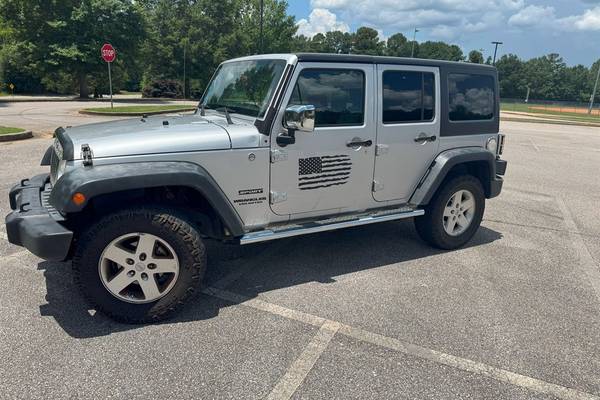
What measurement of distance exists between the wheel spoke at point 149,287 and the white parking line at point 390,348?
0.70m

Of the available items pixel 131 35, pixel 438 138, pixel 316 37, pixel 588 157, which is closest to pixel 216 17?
pixel 131 35

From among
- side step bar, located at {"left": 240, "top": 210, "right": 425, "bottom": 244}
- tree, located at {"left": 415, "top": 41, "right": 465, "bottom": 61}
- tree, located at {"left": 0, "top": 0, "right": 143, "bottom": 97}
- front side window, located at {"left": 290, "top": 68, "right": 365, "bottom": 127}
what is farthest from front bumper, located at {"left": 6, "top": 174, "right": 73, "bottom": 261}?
tree, located at {"left": 415, "top": 41, "right": 465, "bottom": 61}

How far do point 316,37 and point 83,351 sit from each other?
316ft

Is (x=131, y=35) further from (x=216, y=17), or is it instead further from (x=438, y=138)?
(x=438, y=138)

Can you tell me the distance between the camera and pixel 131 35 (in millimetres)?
28641

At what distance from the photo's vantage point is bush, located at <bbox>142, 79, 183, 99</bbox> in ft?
121

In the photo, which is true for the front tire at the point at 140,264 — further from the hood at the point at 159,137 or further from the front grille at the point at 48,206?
the hood at the point at 159,137

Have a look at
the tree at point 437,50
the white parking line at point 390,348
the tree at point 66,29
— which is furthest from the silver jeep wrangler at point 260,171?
the tree at point 437,50

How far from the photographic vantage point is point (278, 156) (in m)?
3.55

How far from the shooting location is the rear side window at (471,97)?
4582 mm

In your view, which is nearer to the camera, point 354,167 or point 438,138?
point 354,167

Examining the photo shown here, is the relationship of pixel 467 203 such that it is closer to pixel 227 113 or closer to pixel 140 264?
pixel 227 113

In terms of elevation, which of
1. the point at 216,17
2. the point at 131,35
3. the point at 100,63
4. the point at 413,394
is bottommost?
the point at 413,394

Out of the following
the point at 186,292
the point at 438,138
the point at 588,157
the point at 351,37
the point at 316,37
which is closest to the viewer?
the point at 186,292
